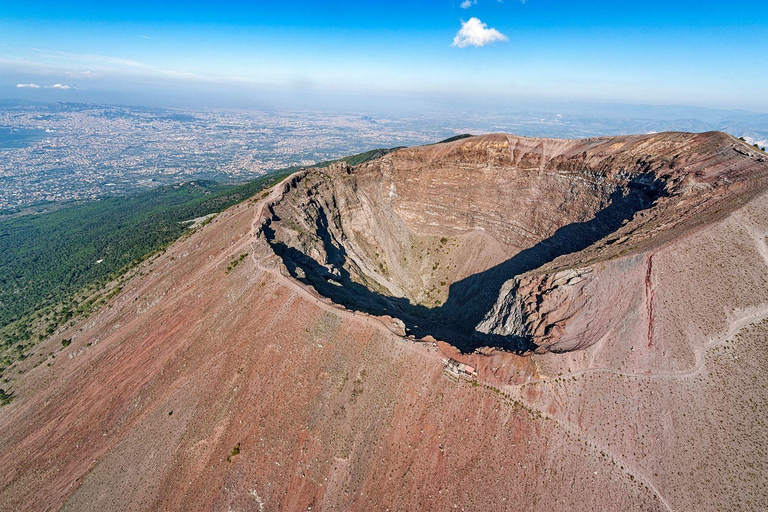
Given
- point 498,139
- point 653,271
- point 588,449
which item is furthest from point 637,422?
point 498,139

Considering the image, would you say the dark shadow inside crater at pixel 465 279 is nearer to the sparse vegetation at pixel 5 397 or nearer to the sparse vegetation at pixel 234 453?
the sparse vegetation at pixel 234 453

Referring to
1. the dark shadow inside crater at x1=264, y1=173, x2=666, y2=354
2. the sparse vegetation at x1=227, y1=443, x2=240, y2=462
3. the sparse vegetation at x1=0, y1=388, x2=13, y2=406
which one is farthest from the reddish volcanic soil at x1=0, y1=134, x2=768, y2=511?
the sparse vegetation at x1=0, y1=388, x2=13, y2=406

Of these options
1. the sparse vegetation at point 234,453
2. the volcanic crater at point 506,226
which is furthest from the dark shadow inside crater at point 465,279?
the sparse vegetation at point 234,453

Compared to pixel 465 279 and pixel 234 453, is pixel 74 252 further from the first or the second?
pixel 465 279

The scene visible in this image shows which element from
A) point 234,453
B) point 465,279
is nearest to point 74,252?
point 234,453

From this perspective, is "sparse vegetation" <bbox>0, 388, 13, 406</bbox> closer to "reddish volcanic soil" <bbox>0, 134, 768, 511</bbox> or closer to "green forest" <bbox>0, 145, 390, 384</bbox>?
"reddish volcanic soil" <bbox>0, 134, 768, 511</bbox>

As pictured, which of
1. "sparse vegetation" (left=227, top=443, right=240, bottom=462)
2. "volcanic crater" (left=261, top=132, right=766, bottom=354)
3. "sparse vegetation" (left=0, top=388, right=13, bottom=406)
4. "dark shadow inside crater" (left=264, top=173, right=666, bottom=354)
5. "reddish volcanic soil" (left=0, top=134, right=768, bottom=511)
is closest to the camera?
"reddish volcanic soil" (left=0, top=134, right=768, bottom=511)
